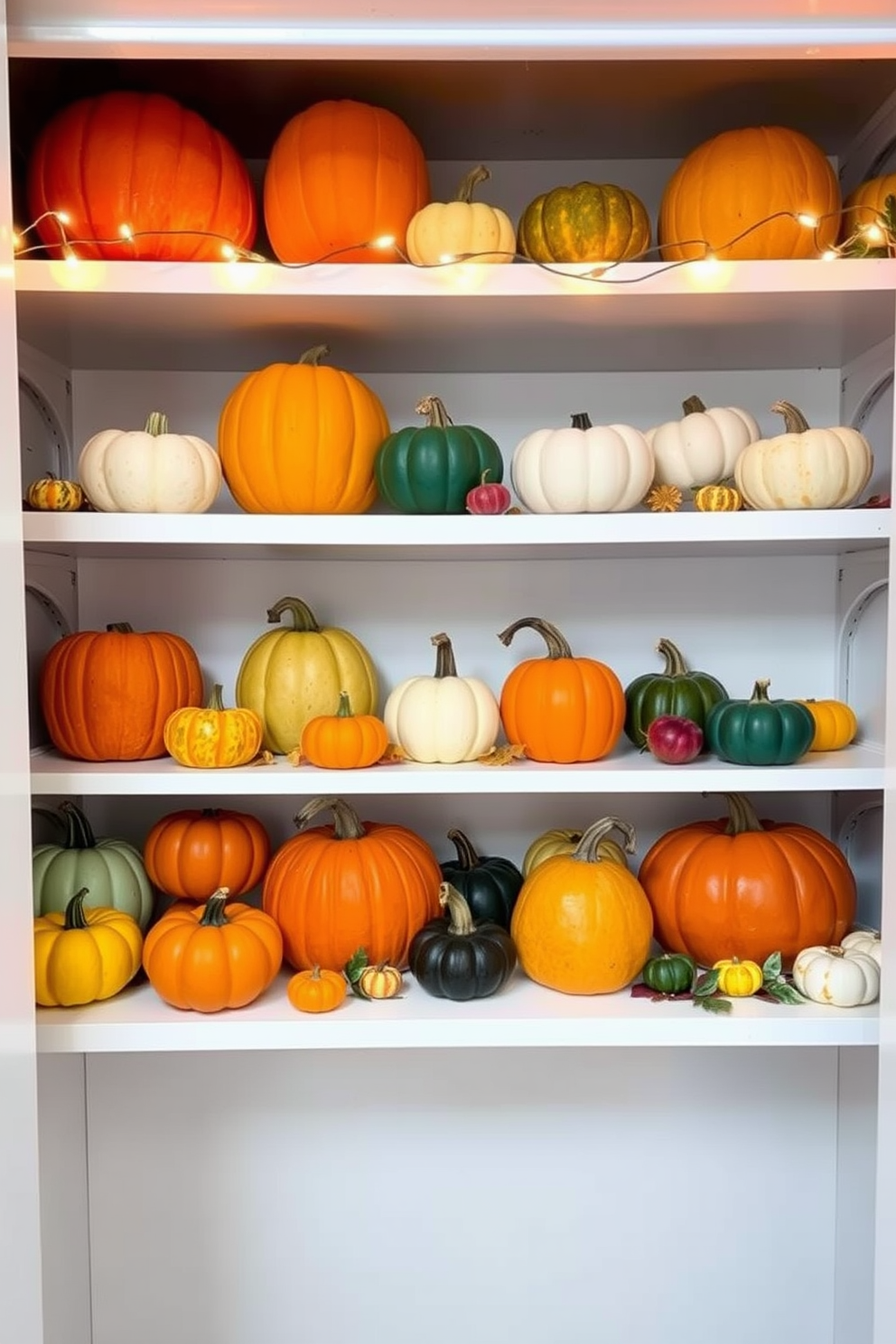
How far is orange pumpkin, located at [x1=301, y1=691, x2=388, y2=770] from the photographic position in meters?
1.50

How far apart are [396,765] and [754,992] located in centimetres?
60

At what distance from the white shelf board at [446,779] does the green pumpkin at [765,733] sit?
20mm

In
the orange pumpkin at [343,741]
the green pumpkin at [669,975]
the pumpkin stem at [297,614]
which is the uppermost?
the pumpkin stem at [297,614]

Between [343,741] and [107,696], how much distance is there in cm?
36

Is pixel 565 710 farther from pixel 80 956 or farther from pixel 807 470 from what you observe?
pixel 80 956

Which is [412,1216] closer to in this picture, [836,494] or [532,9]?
[836,494]

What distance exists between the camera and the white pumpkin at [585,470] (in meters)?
1.50

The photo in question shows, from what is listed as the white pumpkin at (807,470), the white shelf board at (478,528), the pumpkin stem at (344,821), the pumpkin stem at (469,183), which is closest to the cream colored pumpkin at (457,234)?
the pumpkin stem at (469,183)

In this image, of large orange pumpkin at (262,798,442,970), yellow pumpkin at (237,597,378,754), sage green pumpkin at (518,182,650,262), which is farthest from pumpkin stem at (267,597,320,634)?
sage green pumpkin at (518,182,650,262)

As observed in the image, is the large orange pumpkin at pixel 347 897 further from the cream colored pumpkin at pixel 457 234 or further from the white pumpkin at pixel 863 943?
the cream colored pumpkin at pixel 457 234

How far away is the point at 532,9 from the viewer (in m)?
1.21

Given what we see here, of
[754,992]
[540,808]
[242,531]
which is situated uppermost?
[242,531]

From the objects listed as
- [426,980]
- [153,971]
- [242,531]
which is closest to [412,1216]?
[426,980]

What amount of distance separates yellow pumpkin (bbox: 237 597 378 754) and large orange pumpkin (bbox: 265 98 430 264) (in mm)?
537
